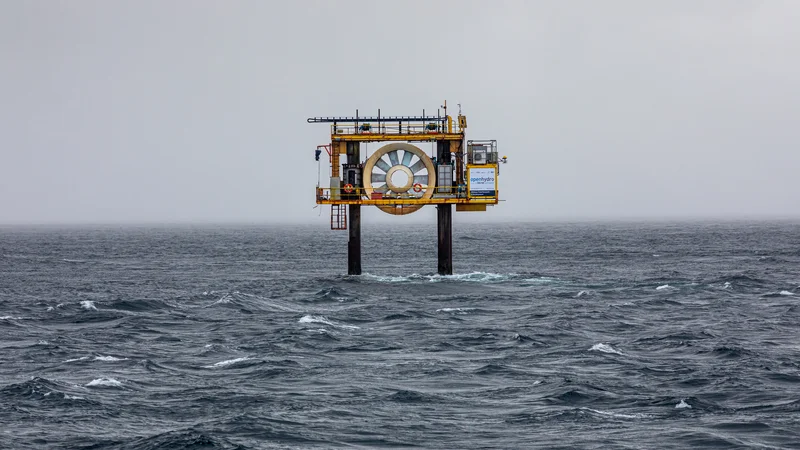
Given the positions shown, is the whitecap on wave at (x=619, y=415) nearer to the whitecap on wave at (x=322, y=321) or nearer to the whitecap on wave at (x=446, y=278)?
the whitecap on wave at (x=322, y=321)

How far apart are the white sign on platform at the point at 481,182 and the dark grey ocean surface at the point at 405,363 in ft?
17.6

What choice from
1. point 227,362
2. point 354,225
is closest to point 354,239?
point 354,225

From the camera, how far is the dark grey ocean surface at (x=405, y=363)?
25.4 meters

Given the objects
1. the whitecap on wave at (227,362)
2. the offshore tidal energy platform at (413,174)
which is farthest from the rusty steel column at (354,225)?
the whitecap on wave at (227,362)

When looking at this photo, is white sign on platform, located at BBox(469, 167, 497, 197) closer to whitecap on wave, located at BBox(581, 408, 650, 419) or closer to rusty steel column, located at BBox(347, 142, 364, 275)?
rusty steel column, located at BBox(347, 142, 364, 275)

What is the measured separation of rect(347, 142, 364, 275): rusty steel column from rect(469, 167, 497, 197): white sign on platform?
6632 mm

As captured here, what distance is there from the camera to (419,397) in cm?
2881

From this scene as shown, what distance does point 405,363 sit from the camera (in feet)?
111

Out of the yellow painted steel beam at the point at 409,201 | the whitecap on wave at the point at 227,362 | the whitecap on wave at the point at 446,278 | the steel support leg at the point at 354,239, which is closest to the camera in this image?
the whitecap on wave at the point at 227,362

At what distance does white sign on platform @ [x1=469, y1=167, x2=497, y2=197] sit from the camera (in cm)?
6050

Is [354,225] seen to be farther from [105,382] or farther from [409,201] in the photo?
[105,382]

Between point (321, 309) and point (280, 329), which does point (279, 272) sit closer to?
point (321, 309)

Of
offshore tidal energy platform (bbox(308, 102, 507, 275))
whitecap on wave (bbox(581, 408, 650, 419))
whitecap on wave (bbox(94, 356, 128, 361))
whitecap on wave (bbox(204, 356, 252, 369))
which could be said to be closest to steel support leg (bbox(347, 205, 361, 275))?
offshore tidal energy platform (bbox(308, 102, 507, 275))

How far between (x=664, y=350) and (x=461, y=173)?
27.0 meters
